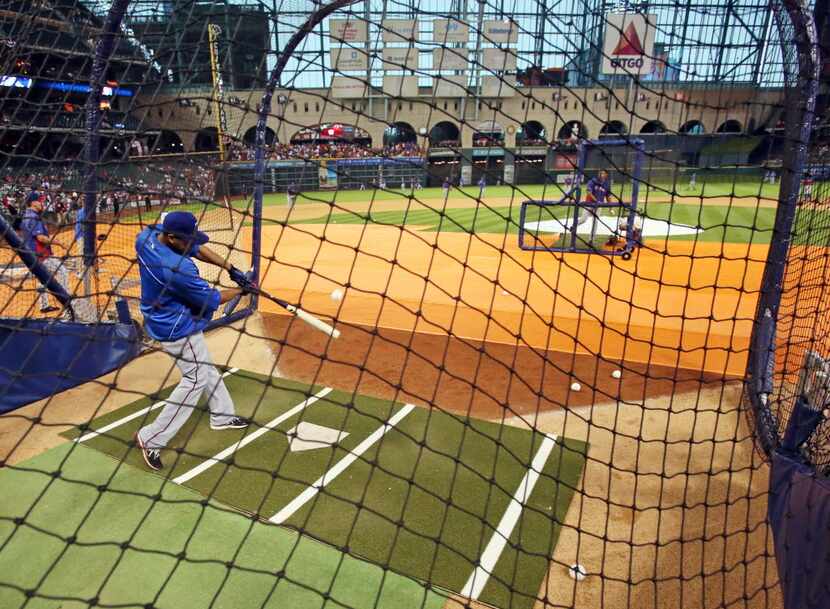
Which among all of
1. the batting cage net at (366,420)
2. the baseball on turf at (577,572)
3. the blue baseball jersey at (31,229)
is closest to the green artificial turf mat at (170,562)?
the batting cage net at (366,420)

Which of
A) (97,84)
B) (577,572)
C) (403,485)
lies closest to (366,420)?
(403,485)

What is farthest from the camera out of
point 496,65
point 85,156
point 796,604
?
point 496,65

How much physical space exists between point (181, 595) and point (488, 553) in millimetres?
1709

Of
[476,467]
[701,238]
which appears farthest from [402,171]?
[476,467]

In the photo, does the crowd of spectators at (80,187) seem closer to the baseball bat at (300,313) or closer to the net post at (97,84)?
the net post at (97,84)

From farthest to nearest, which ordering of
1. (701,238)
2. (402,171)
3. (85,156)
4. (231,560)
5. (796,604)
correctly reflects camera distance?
(402,171)
(701,238)
(85,156)
(231,560)
(796,604)

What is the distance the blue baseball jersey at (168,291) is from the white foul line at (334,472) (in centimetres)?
143

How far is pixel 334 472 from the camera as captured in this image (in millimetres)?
3857

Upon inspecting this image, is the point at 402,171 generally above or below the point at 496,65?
below

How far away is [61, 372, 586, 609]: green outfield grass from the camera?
303 cm

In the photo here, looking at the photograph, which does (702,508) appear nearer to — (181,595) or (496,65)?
(181,595)

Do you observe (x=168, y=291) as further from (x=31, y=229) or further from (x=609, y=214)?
(x=609, y=214)

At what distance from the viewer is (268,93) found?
566 cm

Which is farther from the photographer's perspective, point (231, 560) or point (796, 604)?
point (231, 560)
